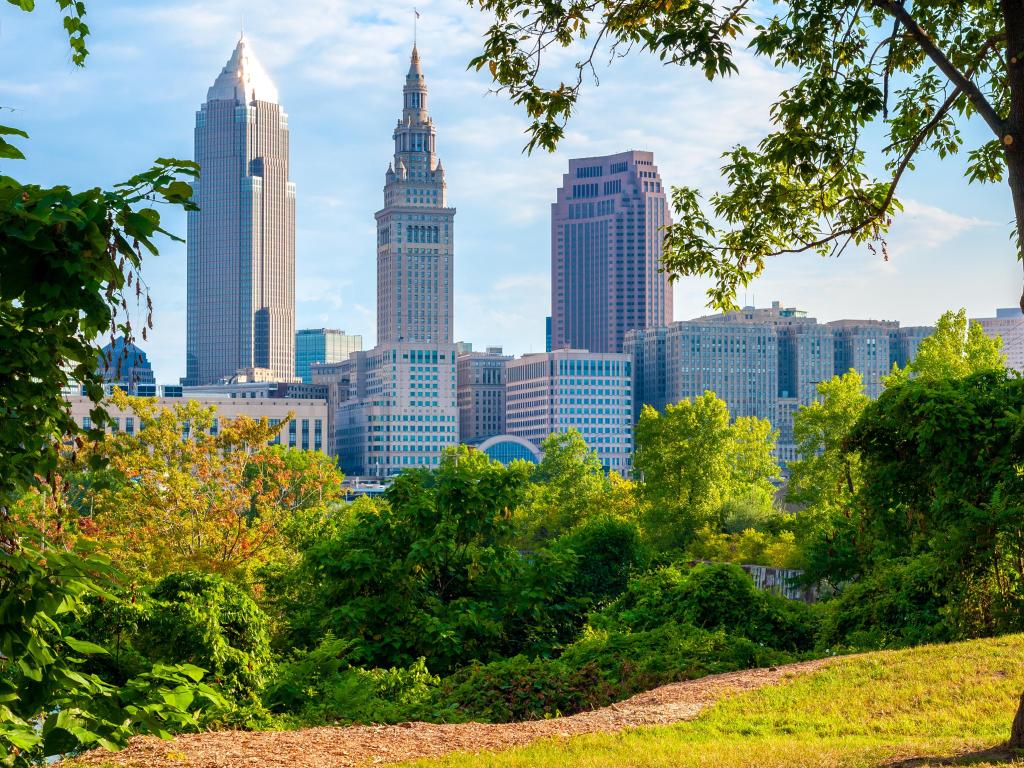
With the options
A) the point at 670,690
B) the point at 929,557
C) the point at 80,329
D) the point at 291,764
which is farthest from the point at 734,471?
the point at 80,329

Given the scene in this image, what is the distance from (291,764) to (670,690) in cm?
551

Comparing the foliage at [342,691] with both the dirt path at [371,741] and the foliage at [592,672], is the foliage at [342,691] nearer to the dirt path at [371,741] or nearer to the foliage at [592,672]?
the foliage at [592,672]

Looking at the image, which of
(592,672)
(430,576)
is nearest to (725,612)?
(592,672)

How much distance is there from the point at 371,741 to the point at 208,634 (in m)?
3.67

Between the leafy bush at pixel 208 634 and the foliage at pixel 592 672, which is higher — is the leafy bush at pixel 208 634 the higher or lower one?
the higher one

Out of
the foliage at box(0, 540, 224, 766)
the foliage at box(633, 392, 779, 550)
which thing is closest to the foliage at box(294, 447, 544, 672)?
the foliage at box(0, 540, 224, 766)

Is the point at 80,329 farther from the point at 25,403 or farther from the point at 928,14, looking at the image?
the point at 928,14

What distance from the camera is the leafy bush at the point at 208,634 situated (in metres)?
14.2

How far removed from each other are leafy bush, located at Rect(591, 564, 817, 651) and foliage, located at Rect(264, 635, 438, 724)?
16.7 feet

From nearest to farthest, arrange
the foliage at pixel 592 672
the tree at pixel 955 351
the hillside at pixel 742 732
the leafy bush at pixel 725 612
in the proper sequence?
1. the hillside at pixel 742 732
2. the foliage at pixel 592 672
3. the leafy bush at pixel 725 612
4. the tree at pixel 955 351

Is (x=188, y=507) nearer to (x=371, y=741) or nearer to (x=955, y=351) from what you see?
(x=371, y=741)

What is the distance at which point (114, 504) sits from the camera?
30.1m

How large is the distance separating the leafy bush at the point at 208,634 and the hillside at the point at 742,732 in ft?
8.25

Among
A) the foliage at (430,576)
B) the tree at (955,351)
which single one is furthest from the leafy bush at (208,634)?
the tree at (955,351)
